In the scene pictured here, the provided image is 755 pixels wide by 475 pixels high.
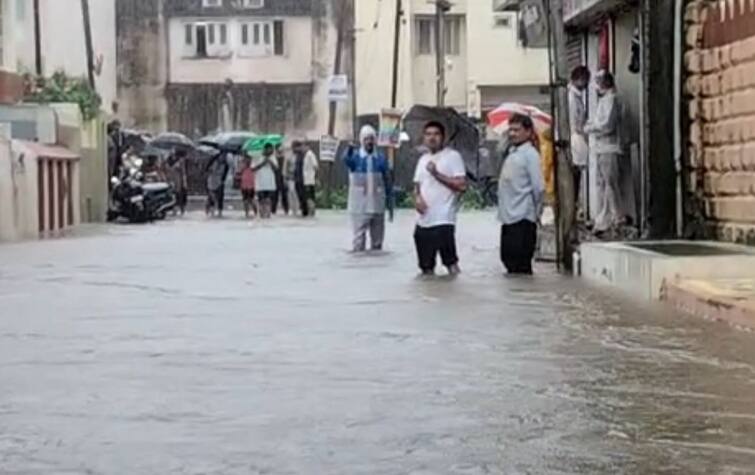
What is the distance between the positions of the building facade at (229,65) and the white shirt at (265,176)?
688 inches

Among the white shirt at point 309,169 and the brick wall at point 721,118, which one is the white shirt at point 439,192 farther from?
the white shirt at point 309,169

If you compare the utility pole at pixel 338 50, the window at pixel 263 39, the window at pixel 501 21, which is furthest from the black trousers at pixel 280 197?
the window at pixel 263 39

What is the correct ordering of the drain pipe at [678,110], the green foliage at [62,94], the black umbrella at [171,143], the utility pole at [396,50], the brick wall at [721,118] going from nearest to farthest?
the brick wall at [721,118] → the drain pipe at [678,110] → the green foliage at [62,94] → the black umbrella at [171,143] → the utility pole at [396,50]

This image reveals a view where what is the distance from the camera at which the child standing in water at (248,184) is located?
40469 millimetres

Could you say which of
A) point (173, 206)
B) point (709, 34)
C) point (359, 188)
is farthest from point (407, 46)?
point (709, 34)

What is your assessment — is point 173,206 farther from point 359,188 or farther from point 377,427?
point 377,427

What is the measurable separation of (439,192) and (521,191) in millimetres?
903

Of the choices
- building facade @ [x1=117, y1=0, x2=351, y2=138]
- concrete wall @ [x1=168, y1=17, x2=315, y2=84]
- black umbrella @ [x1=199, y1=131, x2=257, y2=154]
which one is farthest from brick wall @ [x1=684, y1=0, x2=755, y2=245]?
concrete wall @ [x1=168, y1=17, x2=315, y2=84]

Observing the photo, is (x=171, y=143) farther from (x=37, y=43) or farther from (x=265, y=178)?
(x=265, y=178)

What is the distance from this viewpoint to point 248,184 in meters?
40.7

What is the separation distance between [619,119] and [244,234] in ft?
33.4

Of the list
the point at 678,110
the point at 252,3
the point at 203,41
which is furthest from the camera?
the point at 252,3

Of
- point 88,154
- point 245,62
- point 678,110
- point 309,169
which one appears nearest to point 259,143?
point 309,169

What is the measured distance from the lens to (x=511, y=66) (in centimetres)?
5569
